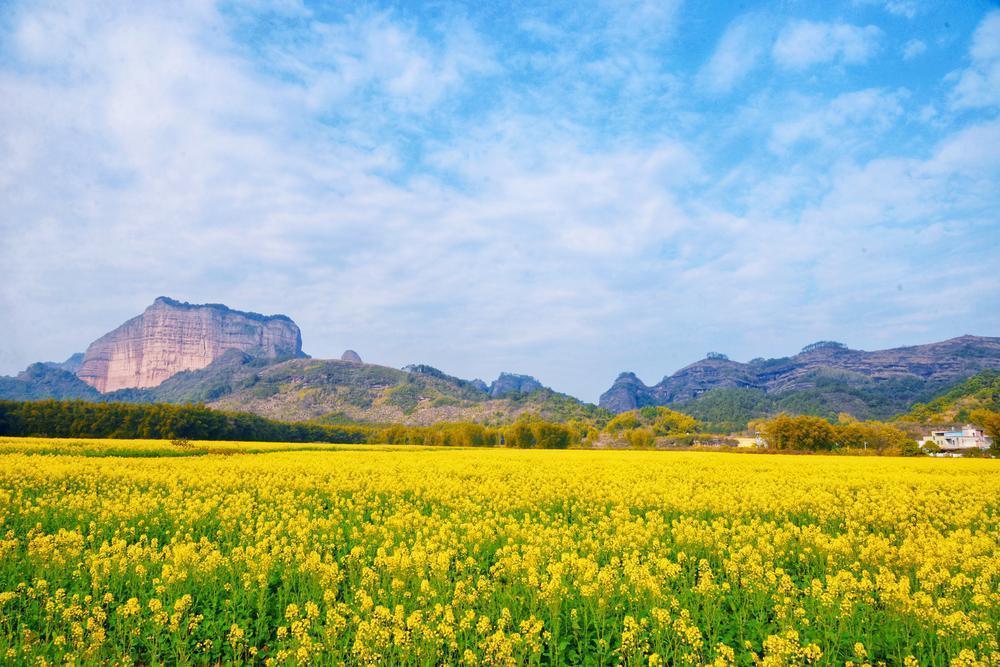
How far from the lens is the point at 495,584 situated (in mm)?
8289

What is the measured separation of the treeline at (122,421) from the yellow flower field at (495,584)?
66597 millimetres

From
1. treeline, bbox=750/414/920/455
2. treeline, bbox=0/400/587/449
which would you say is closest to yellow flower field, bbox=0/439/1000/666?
treeline, bbox=0/400/587/449

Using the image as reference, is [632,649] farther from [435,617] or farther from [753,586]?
[753,586]

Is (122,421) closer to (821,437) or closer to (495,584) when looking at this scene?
(495,584)

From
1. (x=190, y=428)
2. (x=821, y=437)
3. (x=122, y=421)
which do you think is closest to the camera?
(x=122, y=421)

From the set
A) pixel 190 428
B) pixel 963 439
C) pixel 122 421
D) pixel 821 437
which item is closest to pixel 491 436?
pixel 190 428

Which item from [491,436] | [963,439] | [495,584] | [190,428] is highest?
[190,428]

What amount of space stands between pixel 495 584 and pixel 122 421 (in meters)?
82.1

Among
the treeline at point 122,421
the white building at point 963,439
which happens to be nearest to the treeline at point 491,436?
the treeline at point 122,421

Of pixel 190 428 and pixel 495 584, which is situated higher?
pixel 190 428

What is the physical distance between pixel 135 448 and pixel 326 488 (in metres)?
25.0

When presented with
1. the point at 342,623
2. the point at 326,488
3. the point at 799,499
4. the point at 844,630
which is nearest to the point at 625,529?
the point at 844,630

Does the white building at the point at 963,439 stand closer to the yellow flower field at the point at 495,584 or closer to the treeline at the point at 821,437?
the treeline at the point at 821,437

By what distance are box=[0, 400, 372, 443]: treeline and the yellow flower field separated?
218 ft
